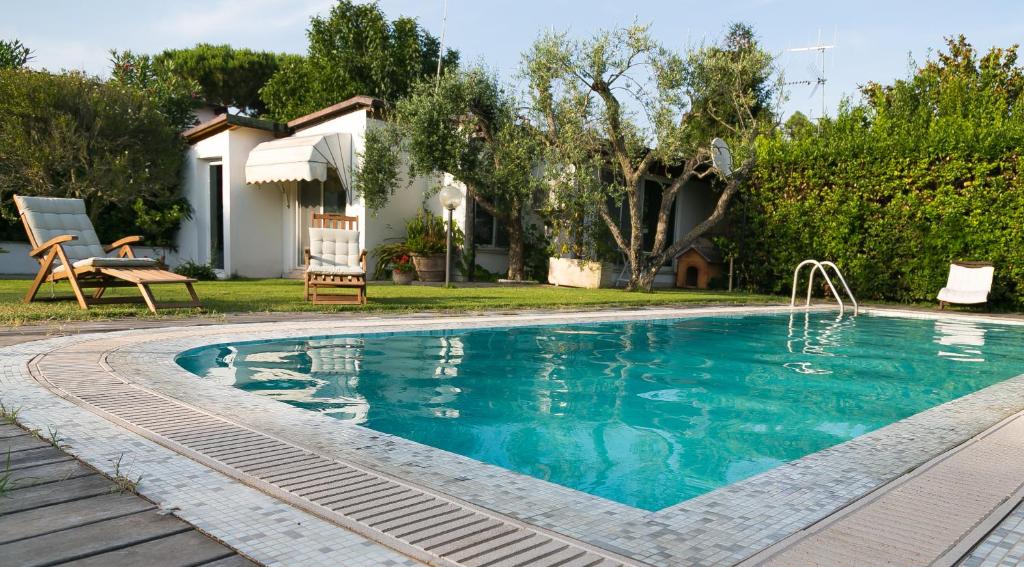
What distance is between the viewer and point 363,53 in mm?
25703

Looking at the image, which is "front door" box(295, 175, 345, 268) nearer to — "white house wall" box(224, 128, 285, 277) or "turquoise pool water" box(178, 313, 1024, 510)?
"white house wall" box(224, 128, 285, 277)

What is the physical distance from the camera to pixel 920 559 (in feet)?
6.26

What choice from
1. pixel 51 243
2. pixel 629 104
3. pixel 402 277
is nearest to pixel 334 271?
pixel 51 243

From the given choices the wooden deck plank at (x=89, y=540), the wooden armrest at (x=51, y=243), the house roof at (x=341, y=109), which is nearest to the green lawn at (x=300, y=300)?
the wooden armrest at (x=51, y=243)

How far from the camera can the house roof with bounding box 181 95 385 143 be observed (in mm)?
14391

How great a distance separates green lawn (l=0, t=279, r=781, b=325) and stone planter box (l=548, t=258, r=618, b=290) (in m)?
1.44

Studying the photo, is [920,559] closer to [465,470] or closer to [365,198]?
[465,470]

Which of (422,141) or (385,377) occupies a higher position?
(422,141)

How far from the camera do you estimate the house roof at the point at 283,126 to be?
14391 millimetres

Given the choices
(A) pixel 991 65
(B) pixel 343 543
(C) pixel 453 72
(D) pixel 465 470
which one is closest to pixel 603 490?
(D) pixel 465 470

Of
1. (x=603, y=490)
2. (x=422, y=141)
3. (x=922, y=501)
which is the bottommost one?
(x=603, y=490)

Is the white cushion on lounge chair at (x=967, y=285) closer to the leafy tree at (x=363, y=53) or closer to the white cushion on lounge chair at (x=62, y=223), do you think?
the white cushion on lounge chair at (x=62, y=223)

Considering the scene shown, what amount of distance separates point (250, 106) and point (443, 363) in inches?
1165

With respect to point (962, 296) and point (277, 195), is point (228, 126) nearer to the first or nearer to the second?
point (277, 195)
